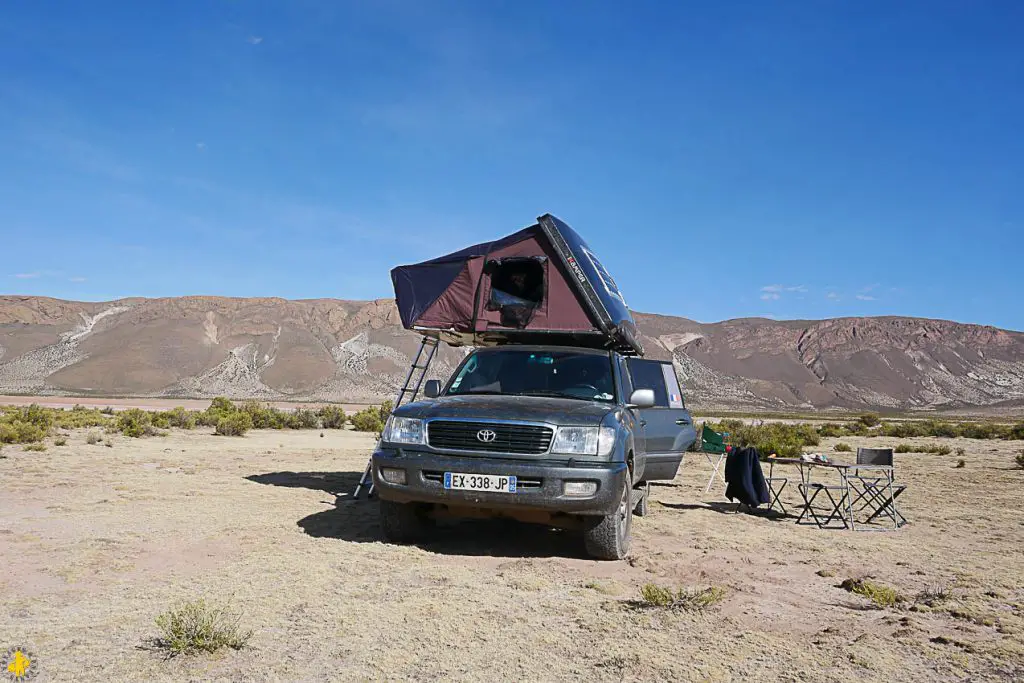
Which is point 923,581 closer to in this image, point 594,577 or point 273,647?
point 594,577

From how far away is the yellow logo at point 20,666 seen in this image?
3562mm

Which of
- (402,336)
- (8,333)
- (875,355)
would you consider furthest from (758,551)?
(875,355)

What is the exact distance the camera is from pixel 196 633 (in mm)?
4016

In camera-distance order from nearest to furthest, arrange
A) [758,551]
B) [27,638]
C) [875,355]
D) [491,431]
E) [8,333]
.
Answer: [27,638], [491,431], [758,551], [8,333], [875,355]

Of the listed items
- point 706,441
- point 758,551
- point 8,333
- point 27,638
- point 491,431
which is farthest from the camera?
point 8,333

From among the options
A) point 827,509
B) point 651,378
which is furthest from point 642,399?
point 827,509

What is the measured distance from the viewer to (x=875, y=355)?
103 meters

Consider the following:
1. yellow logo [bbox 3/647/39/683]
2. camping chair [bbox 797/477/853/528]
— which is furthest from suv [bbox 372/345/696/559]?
camping chair [bbox 797/477/853/528]

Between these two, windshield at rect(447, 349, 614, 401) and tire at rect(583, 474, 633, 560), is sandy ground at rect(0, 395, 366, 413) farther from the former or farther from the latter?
tire at rect(583, 474, 633, 560)

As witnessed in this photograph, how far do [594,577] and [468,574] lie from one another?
102 centimetres

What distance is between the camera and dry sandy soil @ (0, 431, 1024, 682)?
4.03 metres

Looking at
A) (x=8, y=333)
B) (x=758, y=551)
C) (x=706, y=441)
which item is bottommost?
(x=758, y=551)

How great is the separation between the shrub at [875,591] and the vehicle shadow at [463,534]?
7.45 feet

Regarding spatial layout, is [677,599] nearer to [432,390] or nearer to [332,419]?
[432,390]
